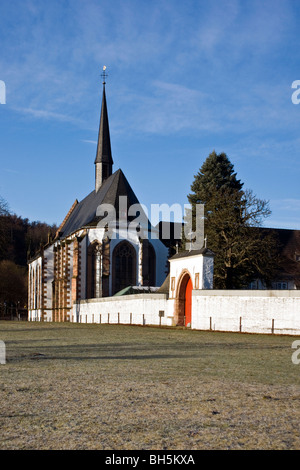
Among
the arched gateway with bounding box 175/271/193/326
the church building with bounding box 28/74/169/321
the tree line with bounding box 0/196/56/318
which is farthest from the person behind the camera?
the tree line with bounding box 0/196/56/318

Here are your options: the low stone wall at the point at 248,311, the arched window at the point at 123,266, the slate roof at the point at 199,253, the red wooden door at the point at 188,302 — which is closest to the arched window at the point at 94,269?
the arched window at the point at 123,266

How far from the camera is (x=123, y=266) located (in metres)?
51.6

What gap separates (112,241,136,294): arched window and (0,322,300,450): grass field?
3795 centimetres

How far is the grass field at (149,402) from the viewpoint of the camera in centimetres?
518

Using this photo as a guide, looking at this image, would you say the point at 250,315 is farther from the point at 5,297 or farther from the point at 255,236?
the point at 5,297

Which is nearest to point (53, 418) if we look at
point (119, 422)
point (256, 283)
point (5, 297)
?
point (119, 422)

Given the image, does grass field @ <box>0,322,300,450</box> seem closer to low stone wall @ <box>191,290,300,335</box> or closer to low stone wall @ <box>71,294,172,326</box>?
A: low stone wall @ <box>191,290,300,335</box>

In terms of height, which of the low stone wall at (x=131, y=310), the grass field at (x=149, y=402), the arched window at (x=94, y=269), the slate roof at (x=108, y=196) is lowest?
the low stone wall at (x=131, y=310)

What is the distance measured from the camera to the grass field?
204 inches

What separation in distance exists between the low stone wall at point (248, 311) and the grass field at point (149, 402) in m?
9.73

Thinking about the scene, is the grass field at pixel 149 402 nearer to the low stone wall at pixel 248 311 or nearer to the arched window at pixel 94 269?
the low stone wall at pixel 248 311

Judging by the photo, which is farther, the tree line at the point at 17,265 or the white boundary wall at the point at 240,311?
the tree line at the point at 17,265

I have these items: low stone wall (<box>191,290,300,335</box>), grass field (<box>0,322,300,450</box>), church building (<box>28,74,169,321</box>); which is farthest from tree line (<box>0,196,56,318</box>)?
grass field (<box>0,322,300,450</box>)

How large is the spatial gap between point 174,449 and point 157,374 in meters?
5.05
